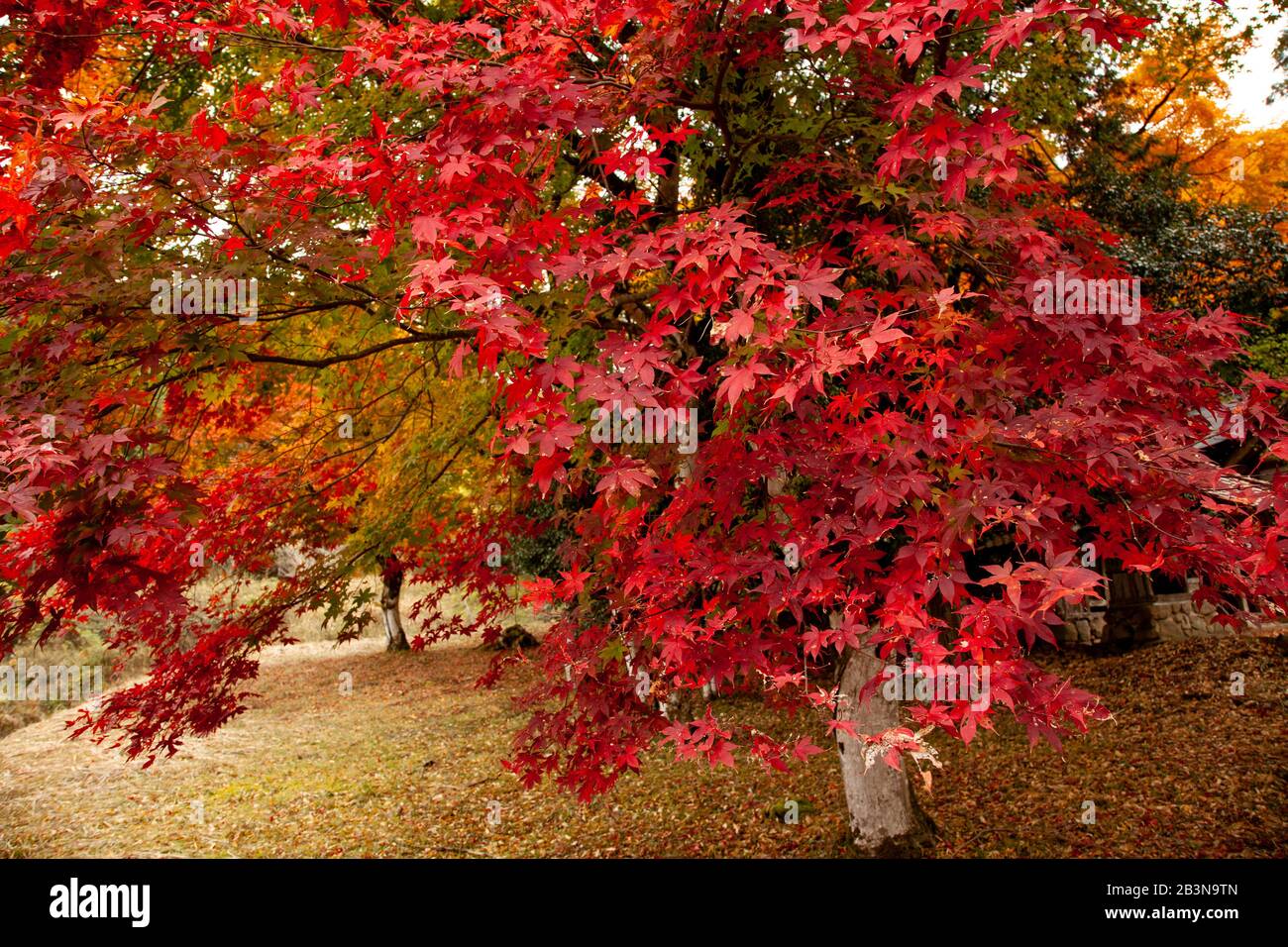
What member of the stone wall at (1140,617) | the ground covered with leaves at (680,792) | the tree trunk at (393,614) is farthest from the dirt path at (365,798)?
the stone wall at (1140,617)

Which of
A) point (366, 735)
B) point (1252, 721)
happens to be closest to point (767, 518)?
point (1252, 721)

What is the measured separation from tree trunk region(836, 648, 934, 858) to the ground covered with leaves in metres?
0.24

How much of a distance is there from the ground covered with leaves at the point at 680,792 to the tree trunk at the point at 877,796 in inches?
9.6

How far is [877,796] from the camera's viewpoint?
6.12 meters

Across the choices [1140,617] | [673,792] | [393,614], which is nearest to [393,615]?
[393,614]

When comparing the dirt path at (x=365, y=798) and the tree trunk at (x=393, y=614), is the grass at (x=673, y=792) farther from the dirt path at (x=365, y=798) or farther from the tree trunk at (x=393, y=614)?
the tree trunk at (x=393, y=614)

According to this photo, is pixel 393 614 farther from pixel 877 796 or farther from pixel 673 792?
pixel 877 796

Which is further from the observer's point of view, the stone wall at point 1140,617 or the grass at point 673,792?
the stone wall at point 1140,617

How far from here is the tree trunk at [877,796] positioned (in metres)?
5.96

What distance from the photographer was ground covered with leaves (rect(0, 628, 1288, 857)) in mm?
6438

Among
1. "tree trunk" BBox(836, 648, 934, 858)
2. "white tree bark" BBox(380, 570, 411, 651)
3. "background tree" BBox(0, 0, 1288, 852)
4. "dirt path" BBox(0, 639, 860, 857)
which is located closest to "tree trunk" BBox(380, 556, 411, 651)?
"white tree bark" BBox(380, 570, 411, 651)

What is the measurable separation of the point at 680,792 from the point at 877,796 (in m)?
2.56

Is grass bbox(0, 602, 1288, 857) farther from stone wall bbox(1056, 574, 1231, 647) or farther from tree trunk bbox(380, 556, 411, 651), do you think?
tree trunk bbox(380, 556, 411, 651)

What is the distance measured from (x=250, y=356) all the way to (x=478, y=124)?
1.72m
